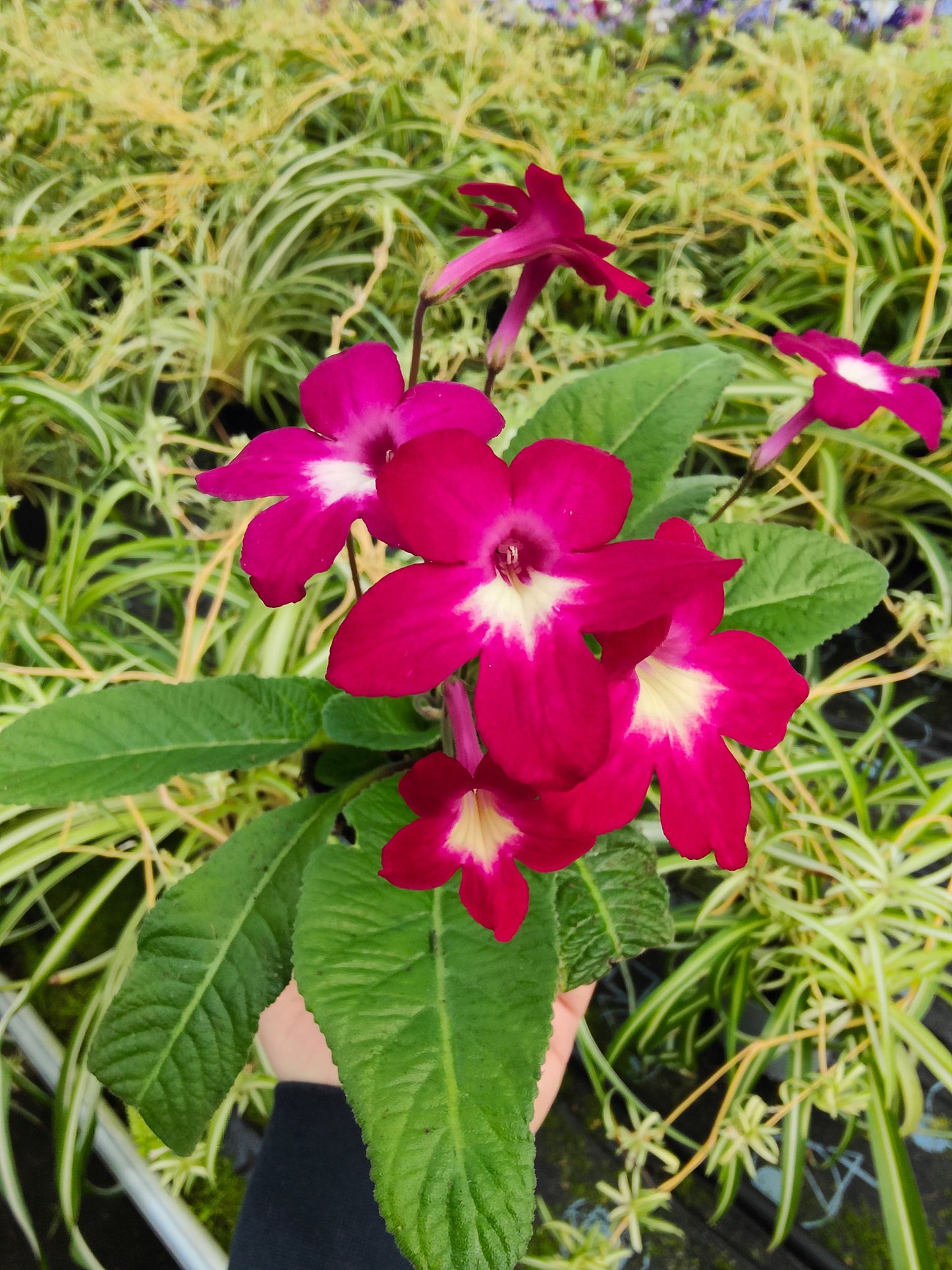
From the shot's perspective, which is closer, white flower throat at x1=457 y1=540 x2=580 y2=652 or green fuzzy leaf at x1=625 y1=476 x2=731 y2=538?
white flower throat at x1=457 y1=540 x2=580 y2=652

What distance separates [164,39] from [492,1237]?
2.83 meters

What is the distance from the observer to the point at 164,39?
2174 mm

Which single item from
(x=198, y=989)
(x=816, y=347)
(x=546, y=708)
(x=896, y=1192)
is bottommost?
(x=896, y=1192)

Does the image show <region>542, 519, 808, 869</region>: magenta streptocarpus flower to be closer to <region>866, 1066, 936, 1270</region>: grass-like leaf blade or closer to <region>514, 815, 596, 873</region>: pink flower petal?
<region>514, 815, 596, 873</region>: pink flower petal

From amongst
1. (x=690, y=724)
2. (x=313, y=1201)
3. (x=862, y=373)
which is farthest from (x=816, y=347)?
(x=313, y=1201)

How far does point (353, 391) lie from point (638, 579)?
23 centimetres

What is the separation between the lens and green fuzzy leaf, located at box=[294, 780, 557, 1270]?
1.38ft

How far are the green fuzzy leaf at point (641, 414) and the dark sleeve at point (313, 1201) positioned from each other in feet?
1.91

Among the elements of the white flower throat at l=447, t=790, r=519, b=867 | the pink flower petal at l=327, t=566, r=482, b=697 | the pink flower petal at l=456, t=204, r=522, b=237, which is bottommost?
the white flower throat at l=447, t=790, r=519, b=867

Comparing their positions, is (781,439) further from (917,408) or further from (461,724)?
(461,724)

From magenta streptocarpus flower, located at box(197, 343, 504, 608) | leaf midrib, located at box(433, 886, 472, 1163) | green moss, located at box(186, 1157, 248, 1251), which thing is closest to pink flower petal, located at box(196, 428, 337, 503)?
magenta streptocarpus flower, located at box(197, 343, 504, 608)

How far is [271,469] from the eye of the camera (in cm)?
46

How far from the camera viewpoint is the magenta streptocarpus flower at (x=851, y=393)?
22.3 inches

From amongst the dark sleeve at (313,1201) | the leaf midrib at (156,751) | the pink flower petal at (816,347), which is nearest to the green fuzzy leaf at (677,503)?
the pink flower petal at (816,347)
